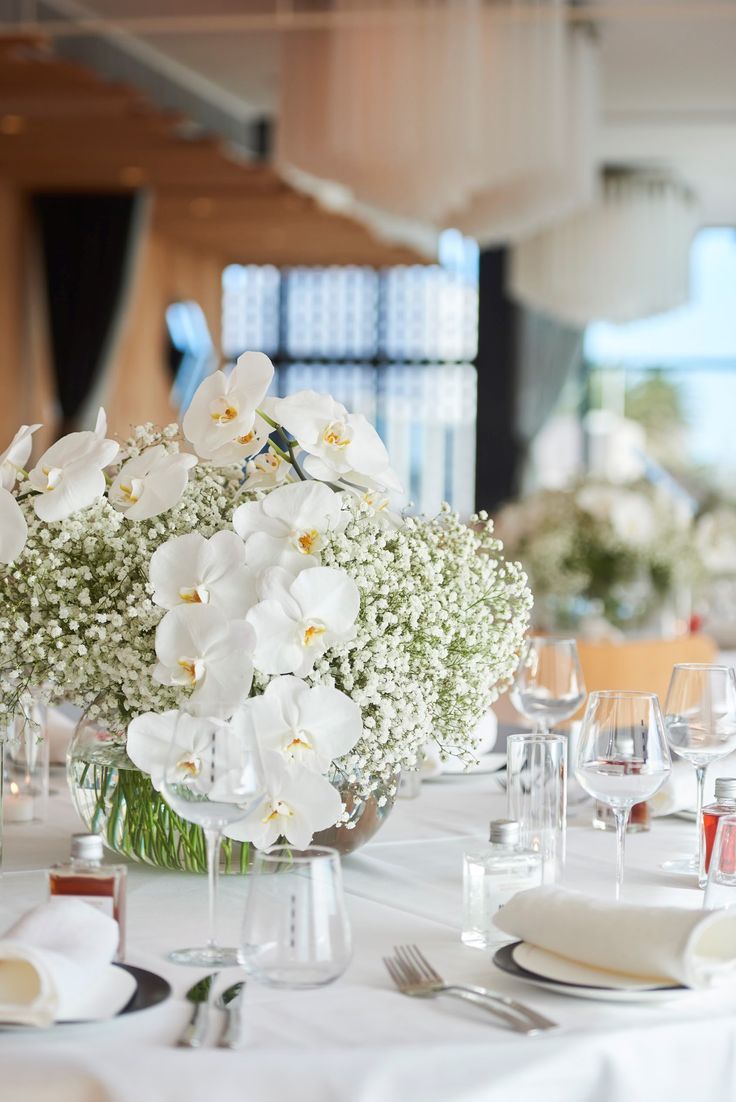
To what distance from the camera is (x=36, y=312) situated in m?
9.50

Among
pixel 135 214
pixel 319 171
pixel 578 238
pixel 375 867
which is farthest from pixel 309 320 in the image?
pixel 375 867

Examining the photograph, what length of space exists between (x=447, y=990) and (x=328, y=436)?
597 millimetres

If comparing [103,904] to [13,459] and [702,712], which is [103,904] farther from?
[702,712]

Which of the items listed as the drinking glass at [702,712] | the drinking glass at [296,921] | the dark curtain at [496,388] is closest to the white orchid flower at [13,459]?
the drinking glass at [296,921]

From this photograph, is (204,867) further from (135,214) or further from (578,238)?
(578,238)

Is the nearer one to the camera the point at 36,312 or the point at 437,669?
the point at 437,669

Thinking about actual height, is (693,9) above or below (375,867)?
above

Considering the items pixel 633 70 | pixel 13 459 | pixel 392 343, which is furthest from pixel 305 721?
pixel 392 343

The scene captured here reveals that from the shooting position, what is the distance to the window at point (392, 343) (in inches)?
521

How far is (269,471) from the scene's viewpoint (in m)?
1.60

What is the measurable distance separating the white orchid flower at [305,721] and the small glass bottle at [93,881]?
0.19 meters

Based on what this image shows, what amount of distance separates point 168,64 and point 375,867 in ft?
28.5

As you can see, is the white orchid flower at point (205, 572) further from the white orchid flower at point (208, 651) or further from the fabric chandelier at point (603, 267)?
the fabric chandelier at point (603, 267)

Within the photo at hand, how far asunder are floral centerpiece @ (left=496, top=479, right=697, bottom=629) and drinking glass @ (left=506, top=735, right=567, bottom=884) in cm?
348
